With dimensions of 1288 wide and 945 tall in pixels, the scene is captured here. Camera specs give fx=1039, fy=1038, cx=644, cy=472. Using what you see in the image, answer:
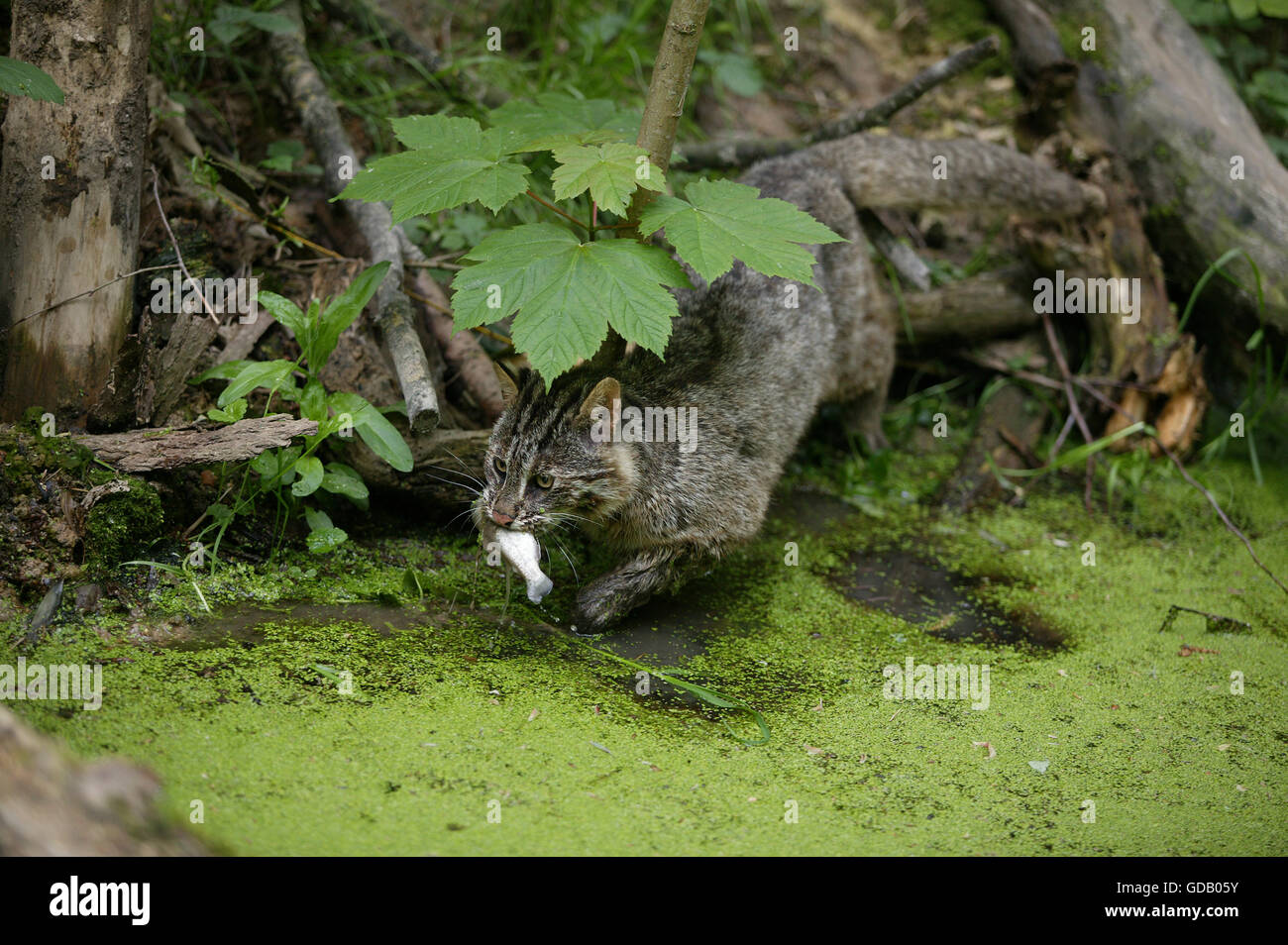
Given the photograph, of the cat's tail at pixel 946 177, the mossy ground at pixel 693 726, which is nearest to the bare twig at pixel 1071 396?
the cat's tail at pixel 946 177

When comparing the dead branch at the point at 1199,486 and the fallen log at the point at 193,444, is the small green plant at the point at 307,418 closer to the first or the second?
the fallen log at the point at 193,444

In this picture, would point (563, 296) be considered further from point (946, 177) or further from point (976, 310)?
point (976, 310)

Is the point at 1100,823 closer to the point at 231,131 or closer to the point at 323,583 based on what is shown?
the point at 323,583

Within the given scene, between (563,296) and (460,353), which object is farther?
(460,353)

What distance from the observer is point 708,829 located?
8.71 feet

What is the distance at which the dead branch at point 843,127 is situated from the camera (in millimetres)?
5445

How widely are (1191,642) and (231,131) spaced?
481 cm

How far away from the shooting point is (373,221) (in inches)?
175

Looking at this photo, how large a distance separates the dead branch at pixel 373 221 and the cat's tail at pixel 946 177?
2150 millimetres

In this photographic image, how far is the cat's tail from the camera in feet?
17.1

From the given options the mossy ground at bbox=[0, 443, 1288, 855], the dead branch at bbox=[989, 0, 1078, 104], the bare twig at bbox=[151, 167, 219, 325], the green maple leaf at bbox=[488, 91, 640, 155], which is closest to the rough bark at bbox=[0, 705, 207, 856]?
the mossy ground at bbox=[0, 443, 1288, 855]

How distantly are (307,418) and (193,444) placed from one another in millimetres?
387

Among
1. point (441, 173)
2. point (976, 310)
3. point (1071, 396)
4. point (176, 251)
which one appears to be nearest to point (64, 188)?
point (176, 251)
